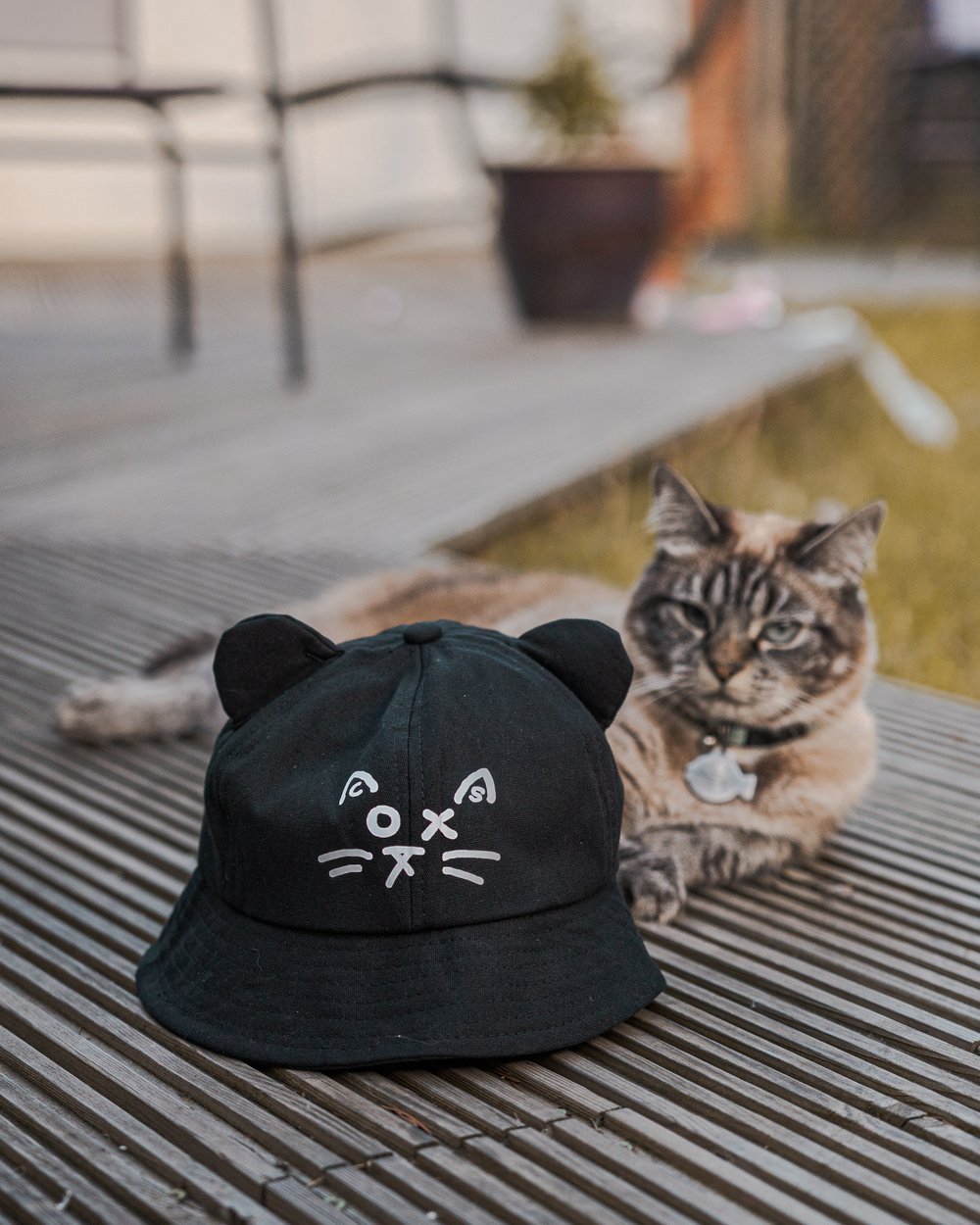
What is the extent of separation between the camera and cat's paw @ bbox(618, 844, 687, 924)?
1.89m

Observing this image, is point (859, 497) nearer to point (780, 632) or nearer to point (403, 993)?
point (780, 632)

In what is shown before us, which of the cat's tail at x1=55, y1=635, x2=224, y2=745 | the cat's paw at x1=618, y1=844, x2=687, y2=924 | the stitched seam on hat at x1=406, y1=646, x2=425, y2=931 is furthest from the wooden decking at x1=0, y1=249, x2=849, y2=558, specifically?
the stitched seam on hat at x1=406, y1=646, x2=425, y2=931

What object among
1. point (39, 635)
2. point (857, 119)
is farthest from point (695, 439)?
point (857, 119)

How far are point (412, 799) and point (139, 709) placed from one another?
43.7 inches

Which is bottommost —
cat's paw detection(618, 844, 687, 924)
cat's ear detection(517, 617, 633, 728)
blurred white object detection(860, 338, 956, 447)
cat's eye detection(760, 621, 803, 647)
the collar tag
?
blurred white object detection(860, 338, 956, 447)

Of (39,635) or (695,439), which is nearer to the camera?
(39,635)

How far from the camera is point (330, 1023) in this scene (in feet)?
4.74

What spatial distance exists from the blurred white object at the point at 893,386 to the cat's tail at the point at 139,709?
3.56m

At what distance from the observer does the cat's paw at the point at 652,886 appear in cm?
189

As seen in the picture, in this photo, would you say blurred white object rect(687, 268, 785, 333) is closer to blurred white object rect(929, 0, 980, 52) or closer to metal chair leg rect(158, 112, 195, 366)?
metal chair leg rect(158, 112, 195, 366)

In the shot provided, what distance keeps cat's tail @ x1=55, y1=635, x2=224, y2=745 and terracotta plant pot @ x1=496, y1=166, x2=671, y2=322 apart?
3.88 metres

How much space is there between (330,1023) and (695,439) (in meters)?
3.28

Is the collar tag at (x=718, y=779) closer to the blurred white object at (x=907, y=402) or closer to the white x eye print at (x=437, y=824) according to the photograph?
the white x eye print at (x=437, y=824)

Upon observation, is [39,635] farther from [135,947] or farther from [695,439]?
[695,439]
